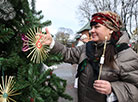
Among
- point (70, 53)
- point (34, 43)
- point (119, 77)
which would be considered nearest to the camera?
point (34, 43)

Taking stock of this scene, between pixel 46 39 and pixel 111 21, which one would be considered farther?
pixel 111 21

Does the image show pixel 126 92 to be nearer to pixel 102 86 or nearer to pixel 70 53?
pixel 102 86

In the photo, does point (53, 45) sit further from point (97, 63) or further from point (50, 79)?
point (97, 63)

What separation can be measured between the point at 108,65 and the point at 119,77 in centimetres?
19

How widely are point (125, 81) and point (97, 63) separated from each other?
346mm

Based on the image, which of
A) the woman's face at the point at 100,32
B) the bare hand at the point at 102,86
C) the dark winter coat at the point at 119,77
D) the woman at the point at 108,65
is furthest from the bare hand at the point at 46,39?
the bare hand at the point at 102,86

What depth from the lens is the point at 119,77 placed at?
127cm

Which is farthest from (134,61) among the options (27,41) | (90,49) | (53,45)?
(27,41)

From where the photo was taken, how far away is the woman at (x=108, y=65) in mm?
1158

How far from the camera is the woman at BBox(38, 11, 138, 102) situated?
45.6 inches

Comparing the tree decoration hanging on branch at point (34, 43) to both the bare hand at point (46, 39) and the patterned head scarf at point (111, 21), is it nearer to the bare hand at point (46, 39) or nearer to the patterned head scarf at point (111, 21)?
the bare hand at point (46, 39)

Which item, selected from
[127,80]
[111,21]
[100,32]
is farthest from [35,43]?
[127,80]

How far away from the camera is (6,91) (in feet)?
2.59

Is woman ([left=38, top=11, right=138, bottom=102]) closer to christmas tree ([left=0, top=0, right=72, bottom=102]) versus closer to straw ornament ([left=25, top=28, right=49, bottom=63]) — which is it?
straw ornament ([left=25, top=28, right=49, bottom=63])
